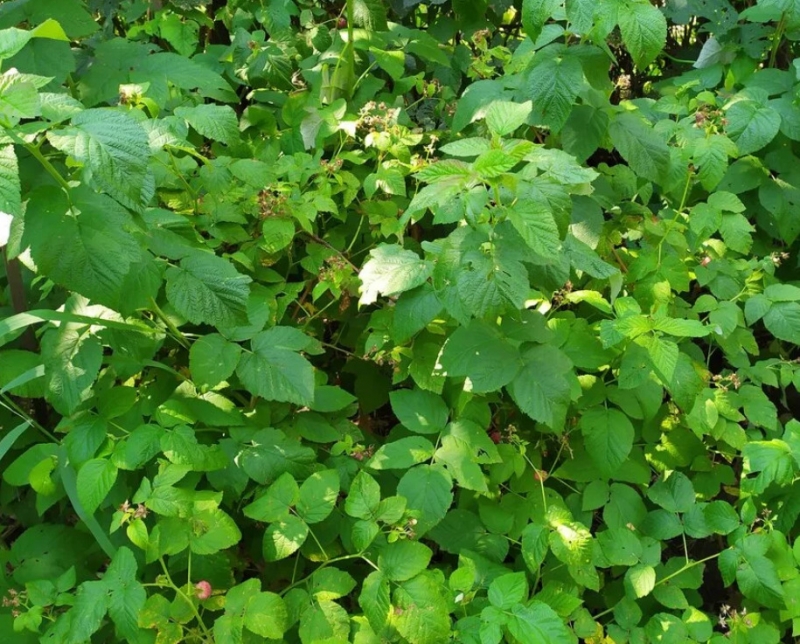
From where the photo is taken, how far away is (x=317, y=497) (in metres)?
1.45

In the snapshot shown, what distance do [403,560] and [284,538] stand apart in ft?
0.72

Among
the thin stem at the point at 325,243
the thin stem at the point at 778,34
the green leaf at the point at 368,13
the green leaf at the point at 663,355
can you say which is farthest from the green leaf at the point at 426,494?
the thin stem at the point at 778,34

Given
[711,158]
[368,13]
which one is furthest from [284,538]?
[368,13]

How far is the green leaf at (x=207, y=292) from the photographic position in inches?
56.4

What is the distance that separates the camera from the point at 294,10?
7.65ft

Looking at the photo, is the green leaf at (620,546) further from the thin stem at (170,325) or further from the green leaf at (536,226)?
the thin stem at (170,325)

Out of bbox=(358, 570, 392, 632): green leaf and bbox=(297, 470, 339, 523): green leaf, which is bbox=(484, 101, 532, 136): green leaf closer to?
bbox=(297, 470, 339, 523): green leaf

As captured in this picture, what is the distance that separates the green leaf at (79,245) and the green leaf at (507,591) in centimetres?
82

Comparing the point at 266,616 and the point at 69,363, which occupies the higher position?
the point at 69,363

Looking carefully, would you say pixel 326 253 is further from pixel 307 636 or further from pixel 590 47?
pixel 307 636

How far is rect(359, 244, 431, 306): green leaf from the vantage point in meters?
1.49

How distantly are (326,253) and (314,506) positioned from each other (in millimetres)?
671

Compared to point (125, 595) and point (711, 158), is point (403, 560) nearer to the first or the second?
point (125, 595)

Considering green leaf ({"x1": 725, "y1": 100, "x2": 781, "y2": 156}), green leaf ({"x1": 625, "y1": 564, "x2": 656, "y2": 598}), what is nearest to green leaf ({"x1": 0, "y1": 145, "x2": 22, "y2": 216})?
green leaf ({"x1": 625, "y1": 564, "x2": 656, "y2": 598})
